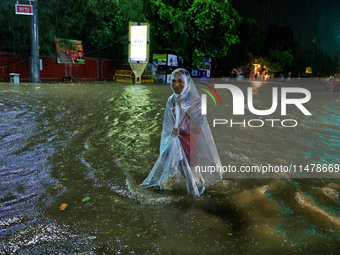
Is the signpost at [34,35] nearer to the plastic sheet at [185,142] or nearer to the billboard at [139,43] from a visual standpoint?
the billboard at [139,43]

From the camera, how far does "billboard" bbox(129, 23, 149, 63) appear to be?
76.5ft

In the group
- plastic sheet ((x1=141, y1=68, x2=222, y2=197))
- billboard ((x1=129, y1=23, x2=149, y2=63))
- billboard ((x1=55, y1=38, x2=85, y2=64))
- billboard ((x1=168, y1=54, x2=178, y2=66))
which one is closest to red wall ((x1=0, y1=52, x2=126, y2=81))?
billboard ((x1=55, y1=38, x2=85, y2=64))

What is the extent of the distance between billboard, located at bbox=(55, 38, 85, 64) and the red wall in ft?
1.97

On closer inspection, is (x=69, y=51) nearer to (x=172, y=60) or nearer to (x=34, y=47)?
(x=34, y=47)

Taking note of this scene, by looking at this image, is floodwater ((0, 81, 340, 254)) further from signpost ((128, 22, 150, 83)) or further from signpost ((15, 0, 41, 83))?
signpost ((128, 22, 150, 83))

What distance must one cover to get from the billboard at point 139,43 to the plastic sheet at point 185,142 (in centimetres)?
2083

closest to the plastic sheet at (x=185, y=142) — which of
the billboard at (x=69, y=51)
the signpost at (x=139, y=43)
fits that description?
the signpost at (x=139, y=43)

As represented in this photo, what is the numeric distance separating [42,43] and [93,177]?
70.8 ft

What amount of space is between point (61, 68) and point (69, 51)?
5.33ft

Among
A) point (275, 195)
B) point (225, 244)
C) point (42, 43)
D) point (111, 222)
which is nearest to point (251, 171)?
point (275, 195)

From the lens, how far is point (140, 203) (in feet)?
11.7

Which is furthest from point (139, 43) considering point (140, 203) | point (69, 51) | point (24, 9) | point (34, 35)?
point (140, 203)

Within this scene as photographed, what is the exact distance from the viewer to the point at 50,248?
104 inches

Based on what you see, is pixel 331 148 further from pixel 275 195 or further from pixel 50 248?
pixel 50 248
